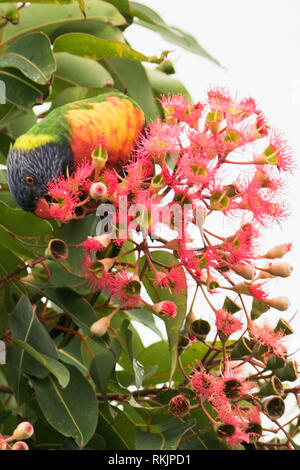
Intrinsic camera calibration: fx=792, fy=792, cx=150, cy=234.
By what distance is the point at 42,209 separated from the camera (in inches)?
56.6

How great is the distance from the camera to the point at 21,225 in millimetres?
1451

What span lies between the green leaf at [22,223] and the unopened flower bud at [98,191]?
24cm

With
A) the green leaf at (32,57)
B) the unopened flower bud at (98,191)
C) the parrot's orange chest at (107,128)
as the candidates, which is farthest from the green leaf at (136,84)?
the unopened flower bud at (98,191)

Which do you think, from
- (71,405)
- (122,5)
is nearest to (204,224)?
(71,405)

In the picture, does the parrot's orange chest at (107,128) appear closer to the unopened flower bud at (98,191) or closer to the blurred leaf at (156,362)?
the unopened flower bud at (98,191)

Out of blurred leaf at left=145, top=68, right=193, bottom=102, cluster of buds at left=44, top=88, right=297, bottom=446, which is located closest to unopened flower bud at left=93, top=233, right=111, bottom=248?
cluster of buds at left=44, top=88, right=297, bottom=446

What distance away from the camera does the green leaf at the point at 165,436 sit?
1.33m

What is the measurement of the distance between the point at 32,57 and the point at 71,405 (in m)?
0.65

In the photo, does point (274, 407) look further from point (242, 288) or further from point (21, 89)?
point (21, 89)

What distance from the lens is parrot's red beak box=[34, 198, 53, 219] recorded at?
1.43 m

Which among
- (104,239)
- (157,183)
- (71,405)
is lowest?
(71,405)

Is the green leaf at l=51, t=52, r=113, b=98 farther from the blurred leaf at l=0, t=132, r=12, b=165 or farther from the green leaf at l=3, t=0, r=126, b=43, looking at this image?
the blurred leaf at l=0, t=132, r=12, b=165

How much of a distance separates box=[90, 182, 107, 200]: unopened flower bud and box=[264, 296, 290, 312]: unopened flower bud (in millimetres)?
318
